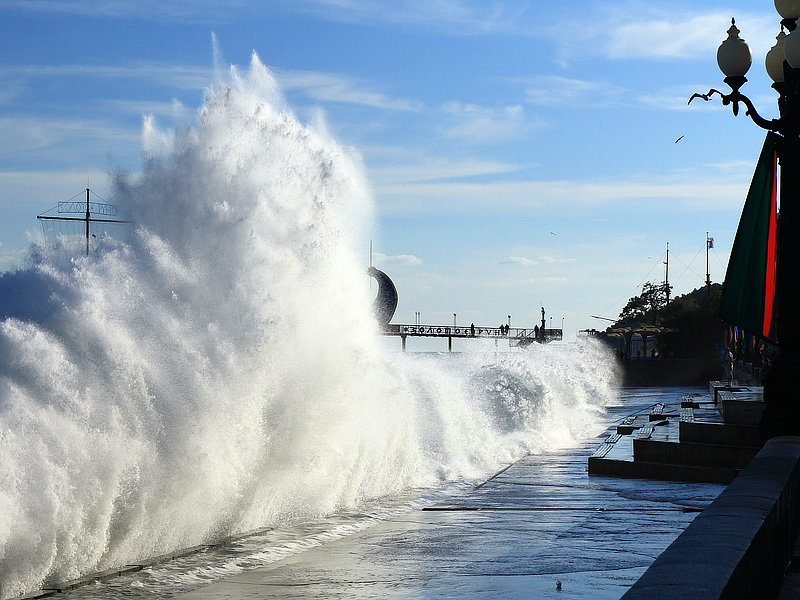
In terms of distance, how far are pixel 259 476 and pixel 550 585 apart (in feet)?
16.5

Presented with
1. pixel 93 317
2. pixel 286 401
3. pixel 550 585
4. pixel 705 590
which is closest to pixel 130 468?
pixel 93 317

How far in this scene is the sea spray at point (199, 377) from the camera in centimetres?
825

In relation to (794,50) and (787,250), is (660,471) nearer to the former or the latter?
(787,250)

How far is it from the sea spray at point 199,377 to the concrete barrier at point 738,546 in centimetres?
526

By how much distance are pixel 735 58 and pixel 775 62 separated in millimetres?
613

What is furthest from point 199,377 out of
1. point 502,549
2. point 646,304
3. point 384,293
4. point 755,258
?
point 646,304

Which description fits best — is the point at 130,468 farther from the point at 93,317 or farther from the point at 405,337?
the point at 405,337

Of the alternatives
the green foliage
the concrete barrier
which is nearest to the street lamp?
the concrete barrier

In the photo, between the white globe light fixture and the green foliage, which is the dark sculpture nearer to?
the green foliage

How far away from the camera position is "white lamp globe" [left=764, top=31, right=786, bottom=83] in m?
9.78

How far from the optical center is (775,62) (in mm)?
9820

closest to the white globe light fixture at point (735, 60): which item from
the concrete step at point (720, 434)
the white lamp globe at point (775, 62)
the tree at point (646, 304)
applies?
the white lamp globe at point (775, 62)

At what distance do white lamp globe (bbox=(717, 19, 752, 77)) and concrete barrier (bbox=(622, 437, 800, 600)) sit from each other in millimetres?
4524

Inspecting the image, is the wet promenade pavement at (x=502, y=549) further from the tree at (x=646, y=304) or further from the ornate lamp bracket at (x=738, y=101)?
the tree at (x=646, y=304)
